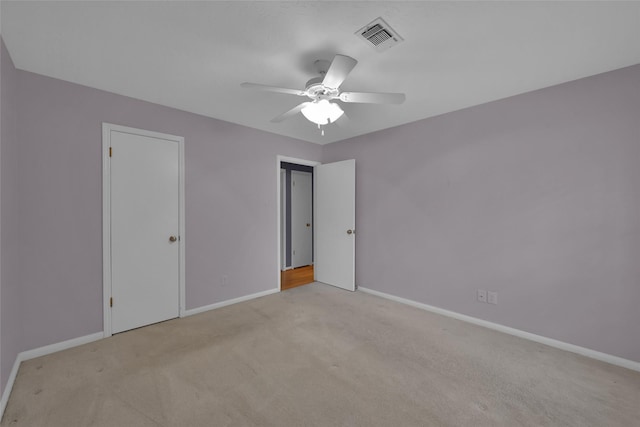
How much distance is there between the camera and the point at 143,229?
266cm

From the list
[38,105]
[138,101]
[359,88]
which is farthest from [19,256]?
[359,88]

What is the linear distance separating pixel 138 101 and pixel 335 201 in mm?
2769

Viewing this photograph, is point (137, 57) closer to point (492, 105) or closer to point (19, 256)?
point (19, 256)

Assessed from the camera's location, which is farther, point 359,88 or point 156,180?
point 156,180

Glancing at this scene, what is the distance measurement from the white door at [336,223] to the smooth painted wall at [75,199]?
169 cm

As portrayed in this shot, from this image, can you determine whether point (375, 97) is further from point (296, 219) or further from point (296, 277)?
point (296, 219)

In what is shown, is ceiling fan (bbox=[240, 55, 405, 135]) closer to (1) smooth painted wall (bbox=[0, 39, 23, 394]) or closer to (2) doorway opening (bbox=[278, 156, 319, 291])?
(1) smooth painted wall (bbox=[0, 39, 23, 394])

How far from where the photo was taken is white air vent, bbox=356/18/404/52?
1570 millimetres

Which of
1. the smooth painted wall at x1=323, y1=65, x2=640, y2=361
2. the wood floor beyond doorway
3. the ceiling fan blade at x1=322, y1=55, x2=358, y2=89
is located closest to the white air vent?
the ceiling fan blade at x1=322, y1=55, x2=358, y2=89

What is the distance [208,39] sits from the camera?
1.72 m

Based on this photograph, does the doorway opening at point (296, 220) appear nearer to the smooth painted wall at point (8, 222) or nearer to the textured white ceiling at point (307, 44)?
the textured white ceiling at point (307, 44)

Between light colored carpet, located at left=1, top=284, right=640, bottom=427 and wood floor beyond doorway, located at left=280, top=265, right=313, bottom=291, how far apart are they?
1558mm

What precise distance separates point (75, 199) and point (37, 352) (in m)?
1.30

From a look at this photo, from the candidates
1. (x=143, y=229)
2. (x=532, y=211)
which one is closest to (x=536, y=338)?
(x=532, y=211)
